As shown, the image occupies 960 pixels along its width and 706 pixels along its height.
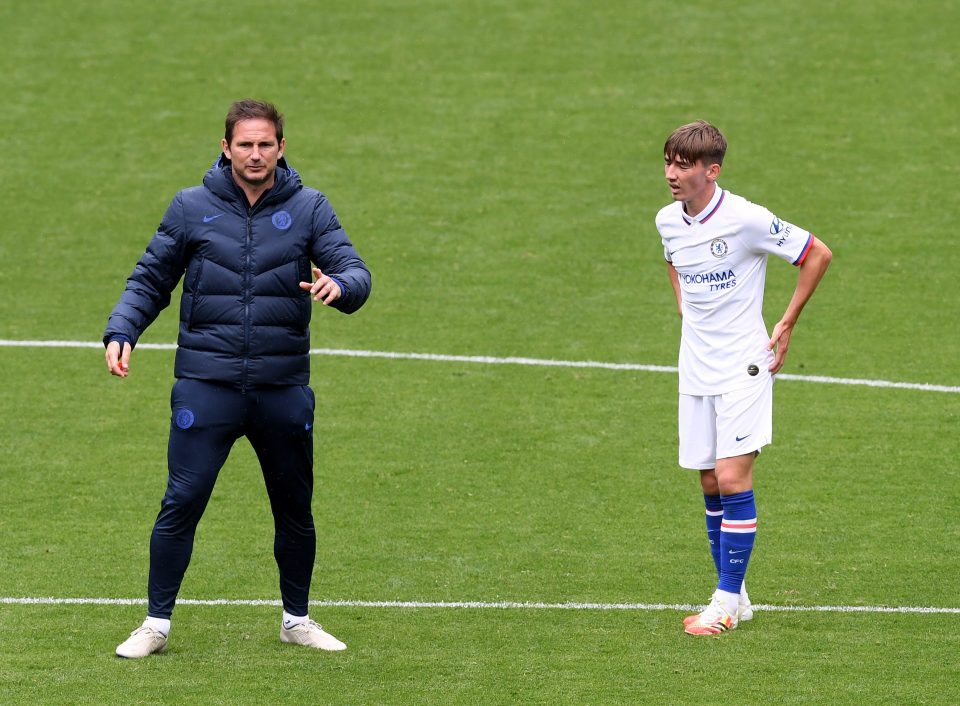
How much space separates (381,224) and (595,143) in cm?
305

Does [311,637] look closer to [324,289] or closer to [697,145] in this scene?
[324,289]

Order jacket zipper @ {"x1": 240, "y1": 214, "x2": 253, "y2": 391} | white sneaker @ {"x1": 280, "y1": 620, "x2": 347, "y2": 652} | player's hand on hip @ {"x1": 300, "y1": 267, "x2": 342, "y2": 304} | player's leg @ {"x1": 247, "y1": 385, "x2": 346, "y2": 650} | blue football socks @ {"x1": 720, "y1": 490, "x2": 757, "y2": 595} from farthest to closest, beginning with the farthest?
blue football socks @ {"x1": 720, "y1": 490, "x2": 757, "y2": 595} < white sneaker @ {"x1": 280, "y1": 620, "x2": 347, "y2": 652} < player's leg @ {"x1": 247, "y1": 385, "x2": 346, "y2": 650} < jacket zipper @ {"x1": 240, "y1": 214, "x2": 253, "y2": 391} < player's hand on hip @ {"x1": 300, "y1": 267, "x2": 342, "y2": 304}

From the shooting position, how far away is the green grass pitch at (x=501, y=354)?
7227 mm

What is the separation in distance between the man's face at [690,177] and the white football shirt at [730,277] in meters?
0.09

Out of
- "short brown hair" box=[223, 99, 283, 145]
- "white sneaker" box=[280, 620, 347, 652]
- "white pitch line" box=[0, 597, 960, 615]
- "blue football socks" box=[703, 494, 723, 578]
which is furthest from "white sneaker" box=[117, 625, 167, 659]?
"blue football socks" box=[703, 494, 723, 578]

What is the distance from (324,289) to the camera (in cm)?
641

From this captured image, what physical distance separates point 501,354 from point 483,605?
5.12 m

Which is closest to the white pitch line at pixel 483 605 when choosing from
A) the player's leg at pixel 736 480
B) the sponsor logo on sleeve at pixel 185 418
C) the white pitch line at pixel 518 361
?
the player's leg at pixel 736 480

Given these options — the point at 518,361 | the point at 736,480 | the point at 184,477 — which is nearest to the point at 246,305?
the point at 184,477

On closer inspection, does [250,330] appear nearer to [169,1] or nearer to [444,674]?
[444,674]

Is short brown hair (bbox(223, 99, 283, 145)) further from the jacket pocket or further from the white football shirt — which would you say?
the white football shirt

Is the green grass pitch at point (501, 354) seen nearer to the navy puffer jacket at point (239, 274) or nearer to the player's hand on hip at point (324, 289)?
the navy puffer jacket at point (239, 274)

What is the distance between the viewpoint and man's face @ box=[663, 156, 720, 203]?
729 cm

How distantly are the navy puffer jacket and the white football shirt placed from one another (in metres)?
1.54
